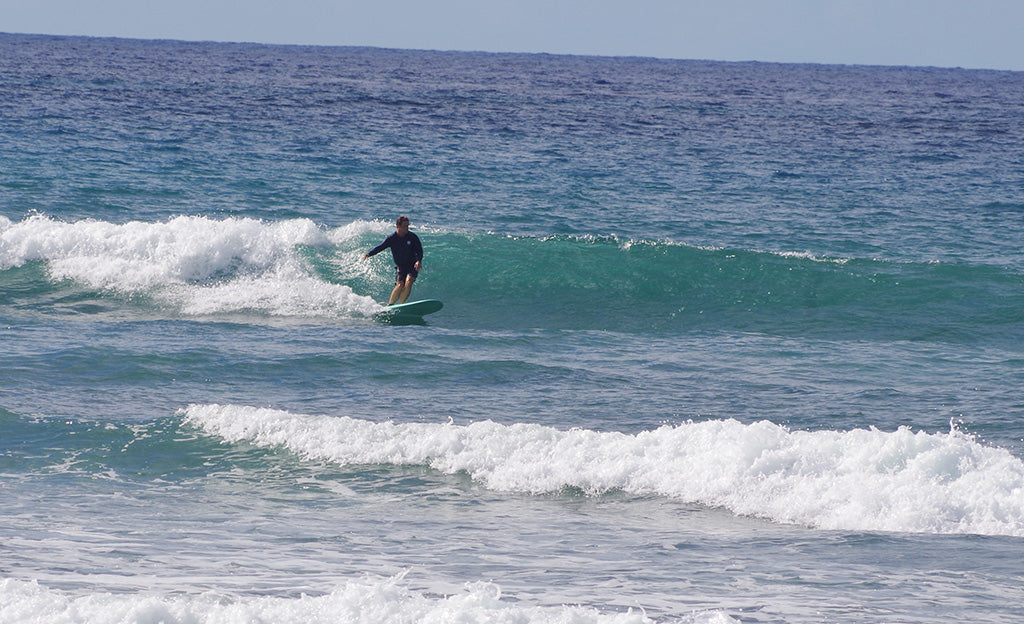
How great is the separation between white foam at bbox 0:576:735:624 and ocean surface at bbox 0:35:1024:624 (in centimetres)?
2

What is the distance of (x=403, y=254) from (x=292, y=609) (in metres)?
10.5

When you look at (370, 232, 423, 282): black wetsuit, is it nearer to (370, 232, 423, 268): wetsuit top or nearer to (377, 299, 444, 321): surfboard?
(370, 232, 423, 268): wetsuit top

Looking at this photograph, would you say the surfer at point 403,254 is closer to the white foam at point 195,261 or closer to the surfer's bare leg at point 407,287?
the surfer's bare leg at point 407,287

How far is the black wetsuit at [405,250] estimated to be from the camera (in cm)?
1577

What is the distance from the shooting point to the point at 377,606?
A: 5.82 meters

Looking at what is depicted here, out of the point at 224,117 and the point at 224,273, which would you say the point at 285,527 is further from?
the point at 224,117

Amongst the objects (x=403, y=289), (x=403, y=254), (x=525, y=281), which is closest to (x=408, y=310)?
(x=403, y=289)

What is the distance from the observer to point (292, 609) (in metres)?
5.79

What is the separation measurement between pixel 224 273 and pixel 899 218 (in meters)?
15.9

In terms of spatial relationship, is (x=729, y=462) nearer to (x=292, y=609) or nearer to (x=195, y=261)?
(x=292, y=609)

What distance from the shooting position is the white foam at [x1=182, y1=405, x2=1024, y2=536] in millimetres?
8508

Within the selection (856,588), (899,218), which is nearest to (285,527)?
(856,588)

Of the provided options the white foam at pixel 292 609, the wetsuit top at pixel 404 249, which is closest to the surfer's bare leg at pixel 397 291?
the wetsuit top at pixel 404 249

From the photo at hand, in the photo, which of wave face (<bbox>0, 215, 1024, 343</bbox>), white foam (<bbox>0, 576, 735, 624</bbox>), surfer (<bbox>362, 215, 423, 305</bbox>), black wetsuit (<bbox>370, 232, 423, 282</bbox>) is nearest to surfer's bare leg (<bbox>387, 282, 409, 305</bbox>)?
surfer (<bbox>362, 215, 423, 305</bbox>)
